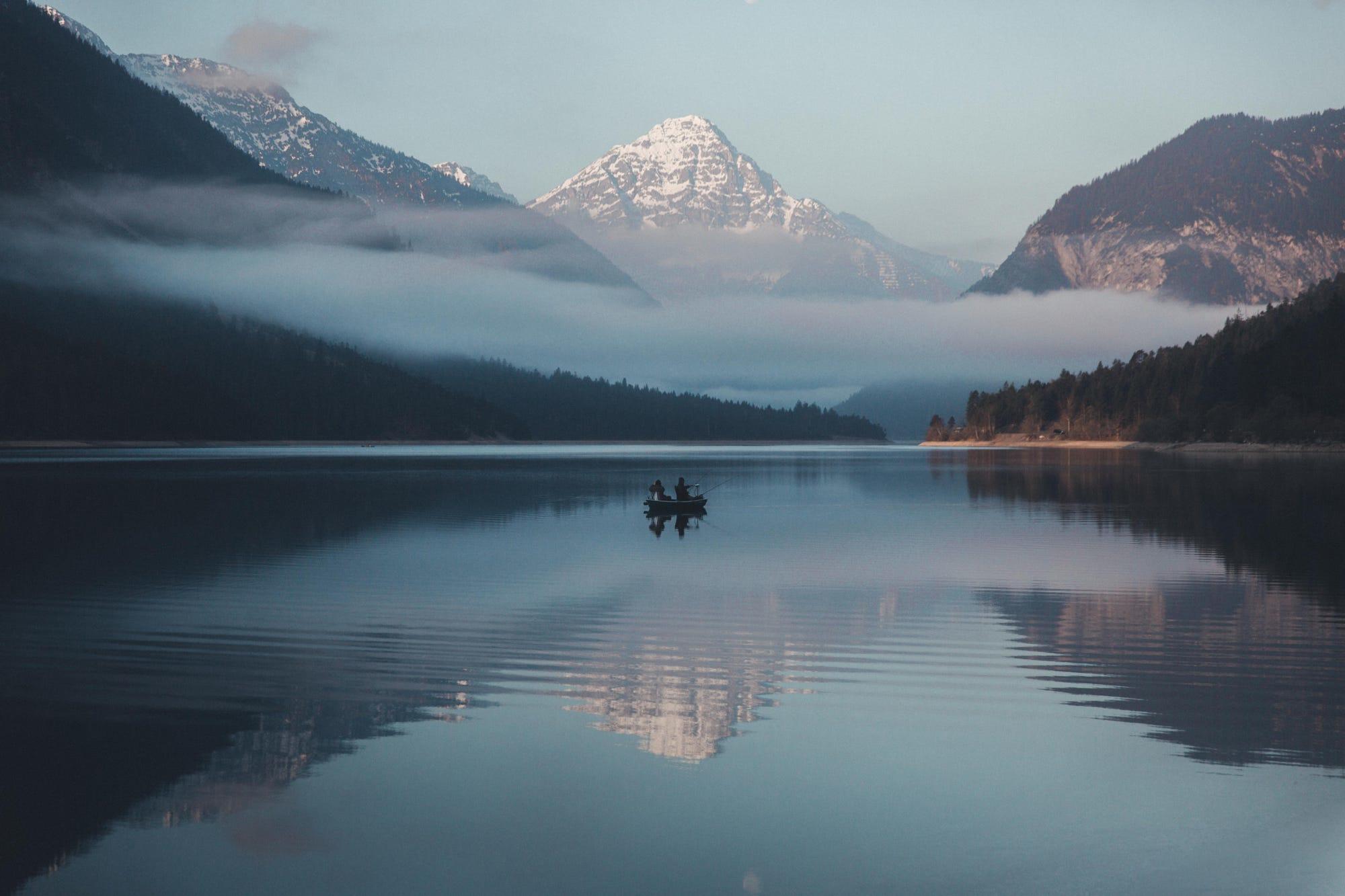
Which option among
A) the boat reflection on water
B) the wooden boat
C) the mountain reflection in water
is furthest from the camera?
the wooden boat

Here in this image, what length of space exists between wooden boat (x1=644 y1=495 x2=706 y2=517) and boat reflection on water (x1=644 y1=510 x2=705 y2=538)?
0.50 ft

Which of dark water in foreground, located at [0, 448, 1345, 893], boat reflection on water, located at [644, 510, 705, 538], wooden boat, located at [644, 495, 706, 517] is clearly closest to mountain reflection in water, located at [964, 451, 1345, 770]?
dark water in foreground, located at [0, 448, 1345, 893]

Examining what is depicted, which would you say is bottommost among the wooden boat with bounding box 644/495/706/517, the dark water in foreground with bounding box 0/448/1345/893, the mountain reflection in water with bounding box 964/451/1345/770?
the dark water in foreground with bounding box 0/448/1345/893

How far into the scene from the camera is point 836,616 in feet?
82.9

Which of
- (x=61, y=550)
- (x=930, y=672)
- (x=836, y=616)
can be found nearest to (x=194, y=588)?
(x=61, y=550)

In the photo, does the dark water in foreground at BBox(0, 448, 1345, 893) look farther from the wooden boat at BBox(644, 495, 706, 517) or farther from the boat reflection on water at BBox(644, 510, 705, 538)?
the wooden boat at BBox(644, 495, 706, 517)

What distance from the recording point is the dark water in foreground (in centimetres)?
1062

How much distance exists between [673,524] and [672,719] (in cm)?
3794

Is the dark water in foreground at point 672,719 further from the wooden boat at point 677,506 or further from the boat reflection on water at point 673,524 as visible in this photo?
the wooden boat at point 677,506

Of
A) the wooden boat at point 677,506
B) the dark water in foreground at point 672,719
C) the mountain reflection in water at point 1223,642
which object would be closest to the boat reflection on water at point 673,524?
the wooden boat at point 677,506

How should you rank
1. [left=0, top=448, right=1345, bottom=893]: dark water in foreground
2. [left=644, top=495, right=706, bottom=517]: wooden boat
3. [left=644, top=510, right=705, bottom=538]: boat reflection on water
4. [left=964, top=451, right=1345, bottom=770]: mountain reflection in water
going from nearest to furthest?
1. [left=0, top=448, right=1345, bottom=893]: dark water in foreground
2. [left=964, top=451, right=1345, bottom=770]: mountain reflection in water
3. [left=644, top=510, right=705, bottom=538]: boat reflection on water
4. [left=644, top=495, right=706, bottom=517]: wooden boat

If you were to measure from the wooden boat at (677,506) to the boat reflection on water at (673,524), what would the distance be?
0.15 m

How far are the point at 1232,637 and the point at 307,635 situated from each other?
1748cm

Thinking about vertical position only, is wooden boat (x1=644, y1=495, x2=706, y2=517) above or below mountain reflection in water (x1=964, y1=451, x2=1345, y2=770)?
above
